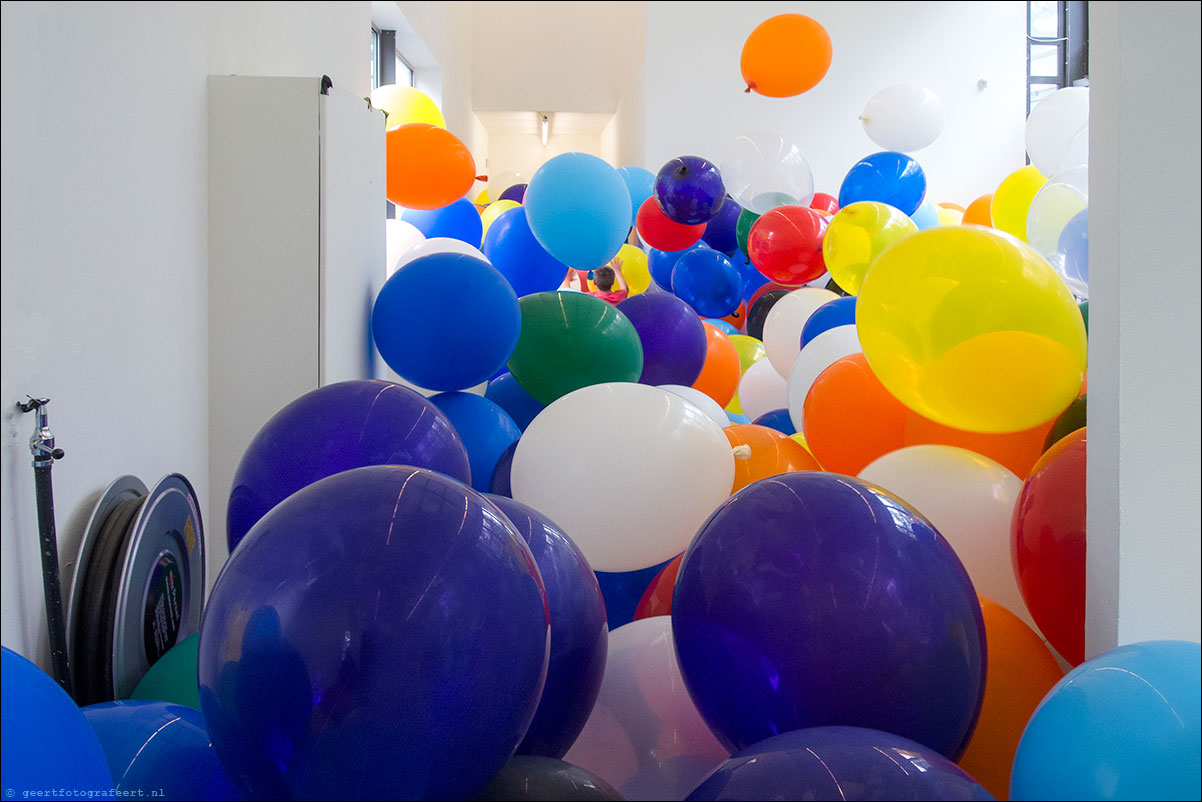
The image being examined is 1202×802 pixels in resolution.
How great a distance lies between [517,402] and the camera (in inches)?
120

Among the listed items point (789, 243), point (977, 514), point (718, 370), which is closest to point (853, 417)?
point (977, 514)

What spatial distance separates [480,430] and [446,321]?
32 centimetres

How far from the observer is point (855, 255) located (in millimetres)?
3520

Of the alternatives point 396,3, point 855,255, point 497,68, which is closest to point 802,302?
point 855,255

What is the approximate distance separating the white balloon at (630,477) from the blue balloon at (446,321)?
0.71m

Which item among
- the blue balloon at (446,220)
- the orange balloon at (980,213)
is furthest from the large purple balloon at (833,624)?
the orange balloon at (980,213)

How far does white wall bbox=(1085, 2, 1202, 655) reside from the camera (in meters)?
1.08

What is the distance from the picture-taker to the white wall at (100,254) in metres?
1.42

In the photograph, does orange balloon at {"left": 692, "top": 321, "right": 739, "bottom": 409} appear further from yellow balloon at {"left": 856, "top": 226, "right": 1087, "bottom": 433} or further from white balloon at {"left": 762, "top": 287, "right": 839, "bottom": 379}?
yellow balloon at {"left": 856, "top": 226, "right": 1087, "bottom": 433}

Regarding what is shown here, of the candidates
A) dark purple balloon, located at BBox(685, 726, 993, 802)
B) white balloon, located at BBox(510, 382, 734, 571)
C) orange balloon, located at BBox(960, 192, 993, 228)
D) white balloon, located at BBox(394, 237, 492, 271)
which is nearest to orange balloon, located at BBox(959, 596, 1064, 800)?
dark purple balloon, located at BBox(685, 726, 993, 802)

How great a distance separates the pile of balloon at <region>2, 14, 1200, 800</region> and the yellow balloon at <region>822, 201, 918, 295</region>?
1.04 meters

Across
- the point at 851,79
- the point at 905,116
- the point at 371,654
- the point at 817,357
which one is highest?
the point at 851,79

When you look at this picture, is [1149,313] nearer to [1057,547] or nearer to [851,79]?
[1057,547]

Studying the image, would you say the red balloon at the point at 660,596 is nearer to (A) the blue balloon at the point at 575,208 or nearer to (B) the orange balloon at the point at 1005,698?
(B) the orange balloon at the point at 1005,698
